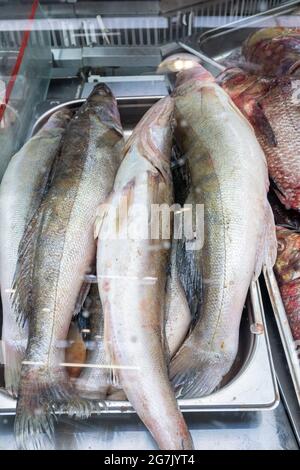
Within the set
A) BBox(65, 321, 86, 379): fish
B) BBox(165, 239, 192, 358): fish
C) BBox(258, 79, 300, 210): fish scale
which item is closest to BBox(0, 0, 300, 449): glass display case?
BBox(65, 321, 86, 379): fish

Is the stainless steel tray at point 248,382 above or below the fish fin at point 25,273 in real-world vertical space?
below

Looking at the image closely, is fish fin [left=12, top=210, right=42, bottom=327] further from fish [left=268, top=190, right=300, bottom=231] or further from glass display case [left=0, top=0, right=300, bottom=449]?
fish [left=268, top=190, right=300, bottom=231]

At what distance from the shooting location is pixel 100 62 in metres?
2.15

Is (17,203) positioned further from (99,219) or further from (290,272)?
(290,272)

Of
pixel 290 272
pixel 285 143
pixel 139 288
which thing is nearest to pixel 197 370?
pixel 139 288

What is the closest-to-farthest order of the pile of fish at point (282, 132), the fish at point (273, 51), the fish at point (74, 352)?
1. the fish at point (74, 352)
2. the pile of fish at point (282, 132)
3. the fish at point (273, 51)

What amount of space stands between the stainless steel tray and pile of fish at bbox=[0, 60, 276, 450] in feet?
0.10

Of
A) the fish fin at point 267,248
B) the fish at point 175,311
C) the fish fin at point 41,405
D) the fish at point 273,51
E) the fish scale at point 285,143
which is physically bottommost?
the fish fin at point 41,405

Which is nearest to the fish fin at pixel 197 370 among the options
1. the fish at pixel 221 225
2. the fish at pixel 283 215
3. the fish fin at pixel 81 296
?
the fish at pixel 221 225

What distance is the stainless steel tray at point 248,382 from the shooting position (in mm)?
1147

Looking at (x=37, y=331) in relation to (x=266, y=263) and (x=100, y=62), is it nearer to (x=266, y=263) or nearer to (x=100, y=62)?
(x=266, y=263)

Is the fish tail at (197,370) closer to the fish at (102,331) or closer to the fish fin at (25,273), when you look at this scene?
the fish at (102,331)

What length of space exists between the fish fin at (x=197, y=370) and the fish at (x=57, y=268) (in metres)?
0.24

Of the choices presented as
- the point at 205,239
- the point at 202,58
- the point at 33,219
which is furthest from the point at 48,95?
the point at 205,239
